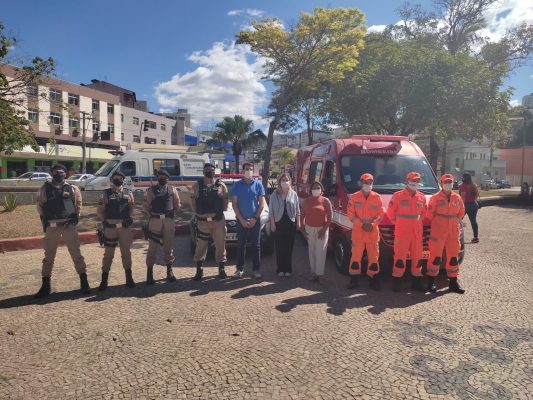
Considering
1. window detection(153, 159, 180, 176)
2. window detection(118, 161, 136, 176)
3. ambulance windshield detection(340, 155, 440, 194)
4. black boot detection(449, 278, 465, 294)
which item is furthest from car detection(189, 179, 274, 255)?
window detection(153, 159, 180, 176)

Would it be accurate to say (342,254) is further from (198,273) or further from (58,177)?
(58,177)

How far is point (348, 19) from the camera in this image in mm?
13734

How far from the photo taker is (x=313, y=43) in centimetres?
1399

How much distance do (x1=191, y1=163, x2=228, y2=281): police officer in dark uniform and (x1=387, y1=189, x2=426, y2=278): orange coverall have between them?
108 inches

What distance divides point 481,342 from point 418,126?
16.7 meters

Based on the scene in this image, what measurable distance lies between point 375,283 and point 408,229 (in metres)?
0.97

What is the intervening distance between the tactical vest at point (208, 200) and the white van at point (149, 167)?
350 inches

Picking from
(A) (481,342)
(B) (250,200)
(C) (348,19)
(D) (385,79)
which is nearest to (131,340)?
(B) (250,200)

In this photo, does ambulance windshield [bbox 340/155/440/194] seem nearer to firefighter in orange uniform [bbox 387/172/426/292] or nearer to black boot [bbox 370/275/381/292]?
firefighter in orange uniform [bbox 387/172/426/292]

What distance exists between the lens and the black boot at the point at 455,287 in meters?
5.74

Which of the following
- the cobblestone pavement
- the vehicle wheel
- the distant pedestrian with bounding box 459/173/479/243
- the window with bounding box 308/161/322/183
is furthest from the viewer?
the distant pedestrian with bounding box 459/173/479/243

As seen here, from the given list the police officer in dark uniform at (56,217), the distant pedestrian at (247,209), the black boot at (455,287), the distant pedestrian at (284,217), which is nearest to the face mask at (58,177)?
the police officer in dark uniform at (56,217)

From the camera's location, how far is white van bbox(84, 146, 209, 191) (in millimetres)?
14938

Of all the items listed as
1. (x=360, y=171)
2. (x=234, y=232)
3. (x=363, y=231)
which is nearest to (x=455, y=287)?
(x=363, y=231)
